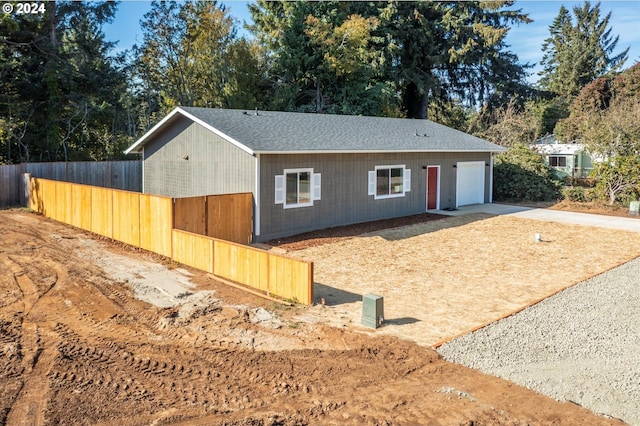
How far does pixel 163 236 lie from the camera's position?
12.7m

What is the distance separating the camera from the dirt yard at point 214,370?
531 cm

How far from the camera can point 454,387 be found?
19.6ft

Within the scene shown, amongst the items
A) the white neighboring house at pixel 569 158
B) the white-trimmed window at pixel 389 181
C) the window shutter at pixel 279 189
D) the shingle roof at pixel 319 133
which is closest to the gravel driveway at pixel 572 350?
the window shutter at pixel 279 189

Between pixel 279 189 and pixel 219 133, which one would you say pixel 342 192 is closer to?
pixel 279 189

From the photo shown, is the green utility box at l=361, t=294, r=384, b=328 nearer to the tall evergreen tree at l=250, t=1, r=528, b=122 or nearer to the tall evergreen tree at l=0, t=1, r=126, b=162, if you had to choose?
the tall evergreen tree at l=0, t=1, r=126, b=162

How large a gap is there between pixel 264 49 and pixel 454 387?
31.4 meters

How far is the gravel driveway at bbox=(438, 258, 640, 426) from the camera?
19.2 ft

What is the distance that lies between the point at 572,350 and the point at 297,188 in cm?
1001

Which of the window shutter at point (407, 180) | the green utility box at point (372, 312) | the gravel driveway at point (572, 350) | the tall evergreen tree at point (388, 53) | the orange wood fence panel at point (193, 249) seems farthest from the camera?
the tall evergreen tree at point (388, 53)

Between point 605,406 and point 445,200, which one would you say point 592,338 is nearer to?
point 605,406

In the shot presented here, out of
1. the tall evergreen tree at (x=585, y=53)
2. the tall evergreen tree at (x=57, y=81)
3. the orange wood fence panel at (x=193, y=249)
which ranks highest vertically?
the tall evergreen tree at (x=585, y=53)

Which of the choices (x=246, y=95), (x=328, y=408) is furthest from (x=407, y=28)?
(x=328, y=408)

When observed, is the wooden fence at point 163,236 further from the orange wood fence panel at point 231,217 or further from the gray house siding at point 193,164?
the gray house siding at point 193,164

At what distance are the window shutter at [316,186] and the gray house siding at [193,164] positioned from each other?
2.39 metres
